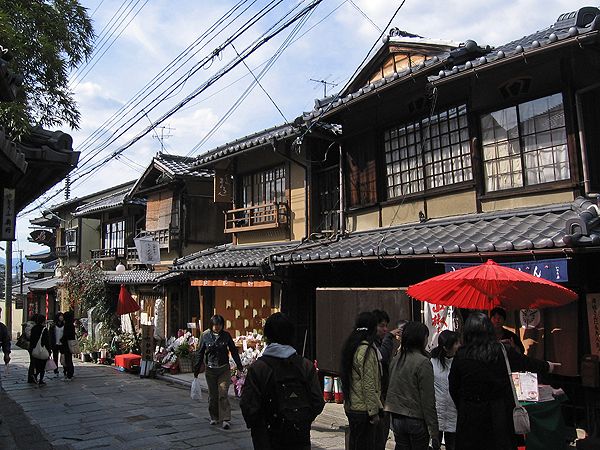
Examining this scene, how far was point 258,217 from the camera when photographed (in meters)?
17.6

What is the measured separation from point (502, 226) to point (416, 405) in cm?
478

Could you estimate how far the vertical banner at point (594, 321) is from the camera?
778cm

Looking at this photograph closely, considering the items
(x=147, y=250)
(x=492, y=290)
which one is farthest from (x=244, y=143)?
(x=492, y=290)

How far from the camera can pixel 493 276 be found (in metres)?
6.61

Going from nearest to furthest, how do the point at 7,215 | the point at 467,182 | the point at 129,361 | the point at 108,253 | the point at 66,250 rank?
the point at 7,215 < the point at 467,182 < the point at 129,361 < the point at 108,253 < the point at 66,250

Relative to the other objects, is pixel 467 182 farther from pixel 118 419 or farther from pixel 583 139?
pixel 118 419

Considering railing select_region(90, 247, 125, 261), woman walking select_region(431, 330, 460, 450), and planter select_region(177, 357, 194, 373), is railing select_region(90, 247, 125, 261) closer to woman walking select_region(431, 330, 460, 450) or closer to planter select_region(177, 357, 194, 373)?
planter select_region(177, 357, 194, 373)

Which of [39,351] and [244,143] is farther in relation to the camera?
[244,143]

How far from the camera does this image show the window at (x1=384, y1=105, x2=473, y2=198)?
11.1m

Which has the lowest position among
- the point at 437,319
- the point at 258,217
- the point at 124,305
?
the point at 437,319

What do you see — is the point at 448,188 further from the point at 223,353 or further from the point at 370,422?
the point at 370,422

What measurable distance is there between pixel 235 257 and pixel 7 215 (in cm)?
908

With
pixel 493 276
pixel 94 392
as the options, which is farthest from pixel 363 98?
pixel 94 392

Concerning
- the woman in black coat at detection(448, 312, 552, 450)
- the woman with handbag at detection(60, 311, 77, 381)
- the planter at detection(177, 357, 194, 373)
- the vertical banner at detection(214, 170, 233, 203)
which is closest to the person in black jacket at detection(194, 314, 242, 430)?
the woman in black coat at detection(448, 312, 552, 450)
